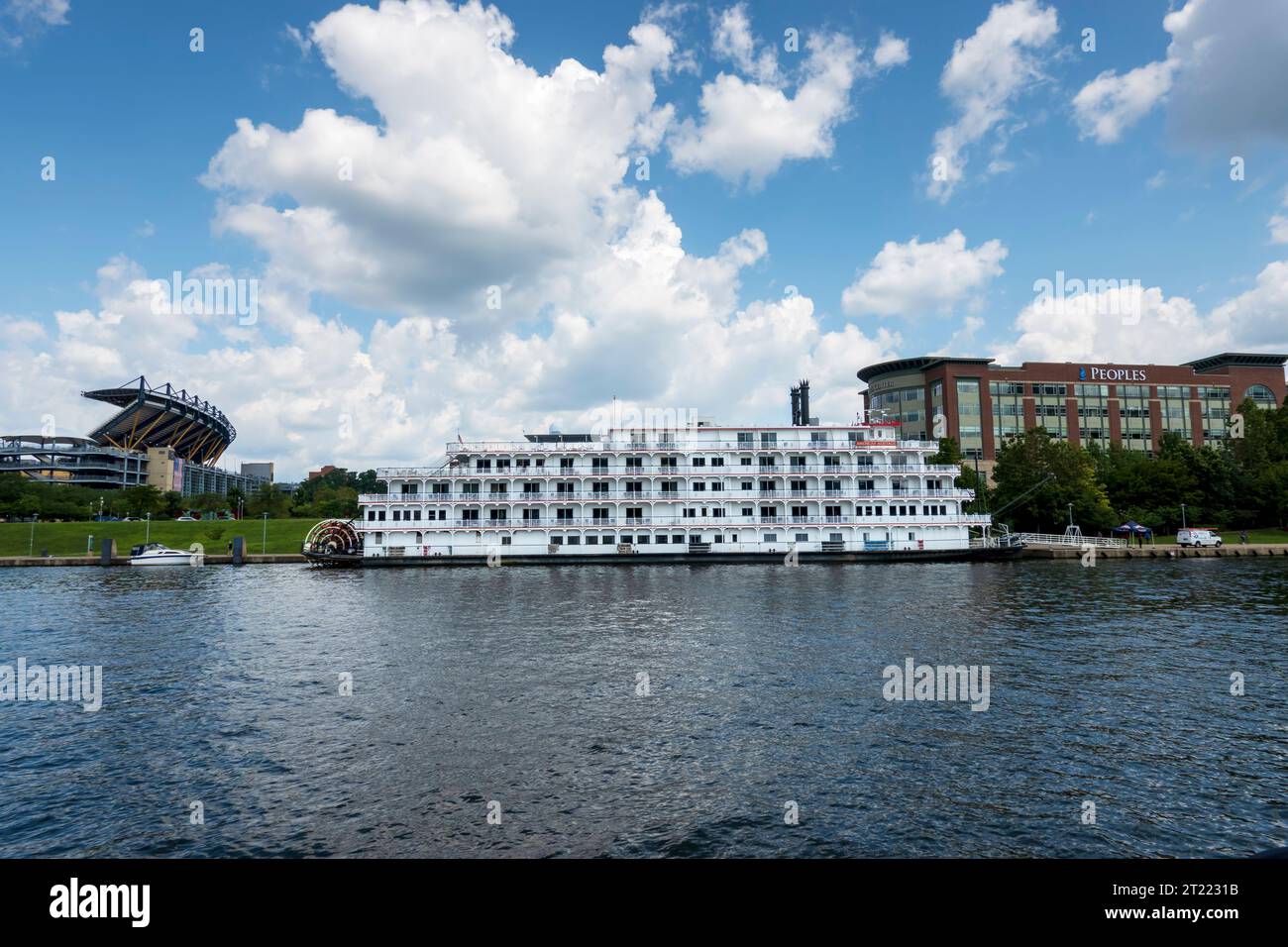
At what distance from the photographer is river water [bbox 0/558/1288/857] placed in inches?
495

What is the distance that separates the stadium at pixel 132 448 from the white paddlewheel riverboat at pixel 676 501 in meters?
102

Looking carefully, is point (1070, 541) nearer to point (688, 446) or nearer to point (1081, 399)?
point (688, 446)

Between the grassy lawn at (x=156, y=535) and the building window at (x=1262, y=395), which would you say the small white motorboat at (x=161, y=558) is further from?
the building window at (x=1262, y=395)

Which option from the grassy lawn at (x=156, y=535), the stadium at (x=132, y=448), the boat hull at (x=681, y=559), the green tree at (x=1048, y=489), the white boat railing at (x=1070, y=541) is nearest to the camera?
the boat hull at (x=681, y=559)

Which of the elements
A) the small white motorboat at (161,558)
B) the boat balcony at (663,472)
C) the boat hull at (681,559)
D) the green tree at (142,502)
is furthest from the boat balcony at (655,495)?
the green tree at (142,502)

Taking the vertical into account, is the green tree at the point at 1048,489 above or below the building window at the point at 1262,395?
below

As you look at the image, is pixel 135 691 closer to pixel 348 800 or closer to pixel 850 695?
pixel 348 800

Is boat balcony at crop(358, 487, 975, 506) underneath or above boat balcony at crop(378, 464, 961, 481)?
underneath

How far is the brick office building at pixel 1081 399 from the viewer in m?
113

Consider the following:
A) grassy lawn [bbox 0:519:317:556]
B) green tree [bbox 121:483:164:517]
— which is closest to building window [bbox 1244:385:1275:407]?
grassy lawn [bbox 0:519:317:556]

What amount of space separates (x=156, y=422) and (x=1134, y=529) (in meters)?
184

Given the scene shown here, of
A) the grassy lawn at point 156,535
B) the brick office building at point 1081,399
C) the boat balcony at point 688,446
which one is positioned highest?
the brick office building at point 1081,399

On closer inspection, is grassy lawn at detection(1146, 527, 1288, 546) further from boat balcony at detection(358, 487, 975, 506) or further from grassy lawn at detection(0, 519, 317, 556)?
grassy lawn at detection(0, 519, 317, 556)

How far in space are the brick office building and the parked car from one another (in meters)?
41.2
